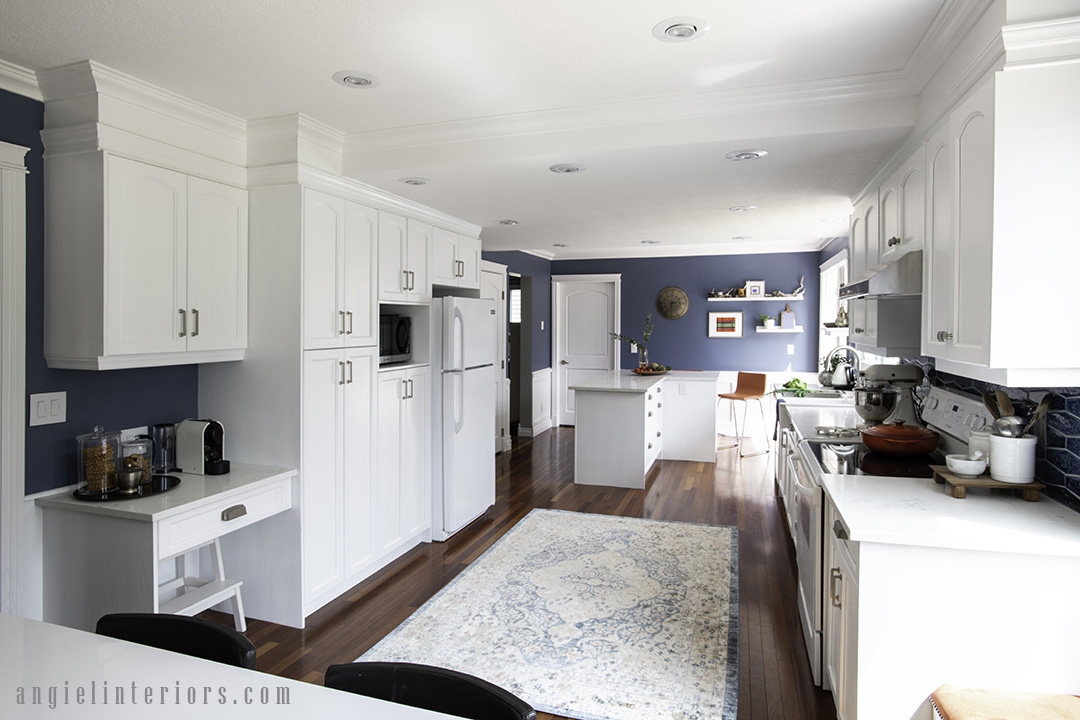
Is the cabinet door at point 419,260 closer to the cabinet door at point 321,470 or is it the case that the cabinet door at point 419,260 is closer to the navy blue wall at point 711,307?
the cabinet door at point 321,470

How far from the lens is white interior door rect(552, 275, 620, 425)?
8.30m

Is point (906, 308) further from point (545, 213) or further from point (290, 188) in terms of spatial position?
point (290, 188)

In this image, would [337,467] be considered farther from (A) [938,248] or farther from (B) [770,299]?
(B) [770,299]

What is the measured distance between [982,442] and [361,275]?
2.85 m

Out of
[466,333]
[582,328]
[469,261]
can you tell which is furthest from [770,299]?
[466,333]

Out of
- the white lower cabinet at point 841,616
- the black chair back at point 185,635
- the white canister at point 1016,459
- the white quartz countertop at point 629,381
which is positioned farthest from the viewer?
the white quartz countertop at point 629,381

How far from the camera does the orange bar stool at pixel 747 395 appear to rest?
690 cm

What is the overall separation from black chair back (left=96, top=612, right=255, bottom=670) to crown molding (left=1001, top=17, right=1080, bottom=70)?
92.9 inches

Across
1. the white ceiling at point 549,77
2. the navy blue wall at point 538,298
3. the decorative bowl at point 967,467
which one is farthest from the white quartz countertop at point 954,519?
the navy blue wall at point 538,298

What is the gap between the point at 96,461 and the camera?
2537 mm

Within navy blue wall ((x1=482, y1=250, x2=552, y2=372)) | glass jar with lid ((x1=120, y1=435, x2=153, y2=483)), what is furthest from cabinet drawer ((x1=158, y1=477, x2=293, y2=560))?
navy blue wall ((x1=482, y1=250, x2=552, y2=372))

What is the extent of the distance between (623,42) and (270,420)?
229cm

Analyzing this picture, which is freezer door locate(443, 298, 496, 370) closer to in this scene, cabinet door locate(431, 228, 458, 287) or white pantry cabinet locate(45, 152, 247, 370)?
cabinet door locate(431, 228, 458, 287)

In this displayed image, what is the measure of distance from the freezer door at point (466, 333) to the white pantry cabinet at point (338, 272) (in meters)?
0.62
